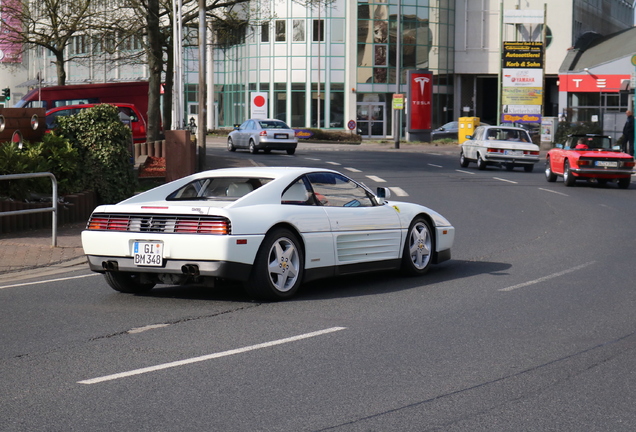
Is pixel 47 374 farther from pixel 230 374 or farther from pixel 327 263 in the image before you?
pixel 327 263

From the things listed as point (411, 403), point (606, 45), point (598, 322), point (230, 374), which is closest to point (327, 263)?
point (598, 322)

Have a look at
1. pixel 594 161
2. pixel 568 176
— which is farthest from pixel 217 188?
pixel 568 176

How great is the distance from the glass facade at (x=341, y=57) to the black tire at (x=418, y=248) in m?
56.1

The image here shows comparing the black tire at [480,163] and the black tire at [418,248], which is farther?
the black tire at [480,163]

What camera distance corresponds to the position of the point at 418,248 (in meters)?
10.9

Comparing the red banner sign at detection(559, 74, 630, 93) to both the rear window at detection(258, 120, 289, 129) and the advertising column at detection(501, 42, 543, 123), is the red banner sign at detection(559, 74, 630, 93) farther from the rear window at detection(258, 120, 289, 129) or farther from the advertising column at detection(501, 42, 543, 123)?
the rear window at detection(258, 120, 289, 129)

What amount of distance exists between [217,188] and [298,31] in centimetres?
5897

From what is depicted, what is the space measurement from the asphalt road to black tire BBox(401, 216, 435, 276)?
164 millimetres

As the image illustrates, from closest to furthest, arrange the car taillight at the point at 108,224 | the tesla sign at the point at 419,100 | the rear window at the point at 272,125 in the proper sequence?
the car taillight at the point at 108,224 → the rear window at the point at 272,125 → the tesla sign at the point at 419,100

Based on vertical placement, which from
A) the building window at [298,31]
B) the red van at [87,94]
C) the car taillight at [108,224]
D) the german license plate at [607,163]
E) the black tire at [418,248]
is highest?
the building window at [298,31]

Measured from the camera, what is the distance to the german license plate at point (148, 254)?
28.9ft

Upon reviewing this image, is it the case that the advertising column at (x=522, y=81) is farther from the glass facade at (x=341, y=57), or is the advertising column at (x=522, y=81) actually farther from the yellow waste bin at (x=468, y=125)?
the glass facade at (x=341, y=57)

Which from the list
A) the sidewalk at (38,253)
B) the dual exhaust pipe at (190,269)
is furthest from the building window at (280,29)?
the dual exhaust pipe at (190,269)

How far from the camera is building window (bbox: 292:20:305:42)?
67562 millimetres
